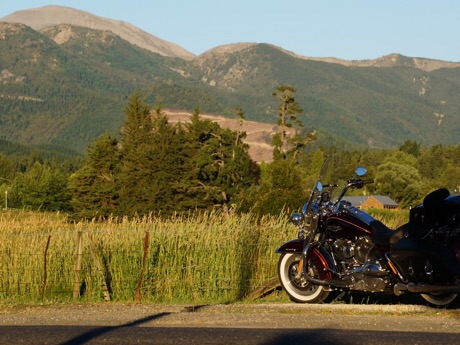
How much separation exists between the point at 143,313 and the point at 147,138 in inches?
3614

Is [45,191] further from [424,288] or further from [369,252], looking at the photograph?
[424,288]

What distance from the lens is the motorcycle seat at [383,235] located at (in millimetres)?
Answer: 12711

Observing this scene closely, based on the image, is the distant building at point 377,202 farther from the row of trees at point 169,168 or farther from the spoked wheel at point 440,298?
the spoked wheel at point 440,298

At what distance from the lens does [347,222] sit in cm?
1319

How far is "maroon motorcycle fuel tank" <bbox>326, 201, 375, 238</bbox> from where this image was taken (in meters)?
13.1

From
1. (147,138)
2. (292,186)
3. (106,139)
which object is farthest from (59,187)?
(292,186)

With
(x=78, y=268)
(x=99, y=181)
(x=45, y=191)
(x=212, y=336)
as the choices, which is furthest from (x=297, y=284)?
(x=45, y=191)

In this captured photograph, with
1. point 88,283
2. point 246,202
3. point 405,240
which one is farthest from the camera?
point 246,202

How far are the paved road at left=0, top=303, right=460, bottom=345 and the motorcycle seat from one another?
840 millimetres

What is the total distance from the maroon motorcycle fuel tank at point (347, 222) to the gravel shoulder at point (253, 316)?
995mm

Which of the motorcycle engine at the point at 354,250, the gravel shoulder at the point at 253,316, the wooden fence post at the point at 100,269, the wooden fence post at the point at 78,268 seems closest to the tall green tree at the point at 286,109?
the wooden fence post at the point at 100,269

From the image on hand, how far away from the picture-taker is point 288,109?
10794 centimetres

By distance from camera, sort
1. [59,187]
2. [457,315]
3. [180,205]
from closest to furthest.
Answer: [457,315] < [180,205] < [59,187]

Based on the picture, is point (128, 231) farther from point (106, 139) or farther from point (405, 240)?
point (106, 139)
